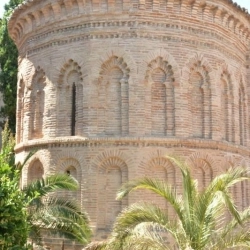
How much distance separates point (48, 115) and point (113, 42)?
2.54m

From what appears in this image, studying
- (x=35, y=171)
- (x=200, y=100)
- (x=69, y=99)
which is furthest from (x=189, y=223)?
(x=35, y=171)

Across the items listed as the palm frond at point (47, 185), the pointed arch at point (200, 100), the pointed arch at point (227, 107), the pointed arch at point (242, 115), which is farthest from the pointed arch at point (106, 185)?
the pointed arch at point (242, 115)

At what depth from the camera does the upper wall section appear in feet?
38.3

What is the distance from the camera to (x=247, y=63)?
14047 mm

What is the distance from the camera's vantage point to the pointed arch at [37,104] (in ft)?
41.0

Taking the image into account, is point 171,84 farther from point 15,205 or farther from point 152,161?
point 15,205

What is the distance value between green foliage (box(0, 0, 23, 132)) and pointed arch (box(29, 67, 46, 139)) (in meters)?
5.74

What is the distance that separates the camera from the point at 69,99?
12.0 meters

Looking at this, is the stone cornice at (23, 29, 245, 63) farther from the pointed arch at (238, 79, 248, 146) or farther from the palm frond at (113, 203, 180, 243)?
the palm frond at (113, 203, 180, 243)

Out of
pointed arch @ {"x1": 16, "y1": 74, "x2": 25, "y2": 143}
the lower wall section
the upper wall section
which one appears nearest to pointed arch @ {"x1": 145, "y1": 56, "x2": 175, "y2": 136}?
the lower wall section

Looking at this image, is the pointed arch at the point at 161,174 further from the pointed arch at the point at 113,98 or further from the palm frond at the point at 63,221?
the palm frond at the point at 63,221

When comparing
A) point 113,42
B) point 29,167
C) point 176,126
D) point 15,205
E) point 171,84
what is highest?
point 113,42

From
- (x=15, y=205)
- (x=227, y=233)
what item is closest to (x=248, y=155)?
(x=227, y=233)

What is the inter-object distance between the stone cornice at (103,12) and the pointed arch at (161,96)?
1.37 metres
